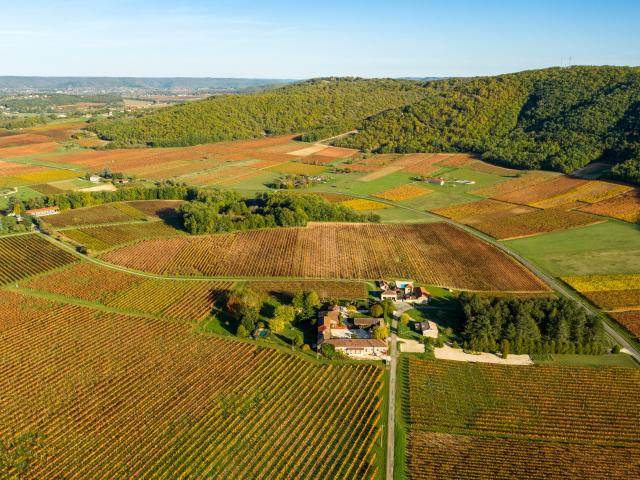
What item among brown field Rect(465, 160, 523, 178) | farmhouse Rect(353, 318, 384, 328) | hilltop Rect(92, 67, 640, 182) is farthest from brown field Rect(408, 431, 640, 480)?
brown field Rect(465, 160, 523, 178)

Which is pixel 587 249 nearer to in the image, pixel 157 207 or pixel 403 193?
pixel 403 193

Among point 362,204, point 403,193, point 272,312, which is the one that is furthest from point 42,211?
point 403,193

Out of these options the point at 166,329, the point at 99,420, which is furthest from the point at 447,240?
the point at 99,420

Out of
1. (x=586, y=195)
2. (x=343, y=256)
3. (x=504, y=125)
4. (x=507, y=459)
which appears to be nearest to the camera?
(x=507, y=459)

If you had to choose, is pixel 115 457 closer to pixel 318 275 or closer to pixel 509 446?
pixel 509 446

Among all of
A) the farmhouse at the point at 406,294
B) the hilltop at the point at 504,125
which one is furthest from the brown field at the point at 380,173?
the farmhouse at the point at 406,294

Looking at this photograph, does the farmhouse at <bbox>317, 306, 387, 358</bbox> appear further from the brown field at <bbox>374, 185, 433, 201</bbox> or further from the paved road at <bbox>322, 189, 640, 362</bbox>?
the brown field at <bbox>374, 185, 433, 201</bbox>
